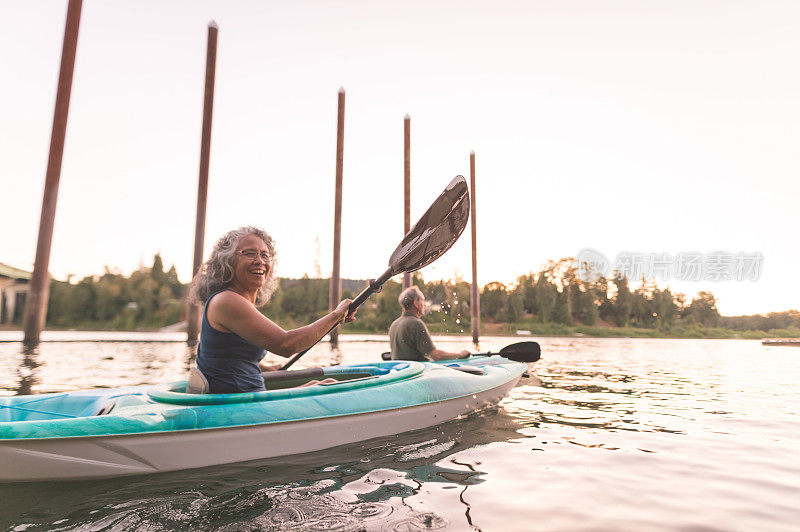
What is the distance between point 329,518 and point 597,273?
52297mm

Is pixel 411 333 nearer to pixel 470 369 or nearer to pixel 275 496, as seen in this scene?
pixel 470 369

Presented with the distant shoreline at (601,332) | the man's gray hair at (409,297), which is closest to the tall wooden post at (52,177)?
the man's gray hair at (409,297)

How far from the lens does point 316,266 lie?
178ft

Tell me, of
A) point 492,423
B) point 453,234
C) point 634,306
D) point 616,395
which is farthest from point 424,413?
point 634,306

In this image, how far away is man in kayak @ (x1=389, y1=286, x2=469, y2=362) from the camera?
4.86 m

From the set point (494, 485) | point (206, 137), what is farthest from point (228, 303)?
point (206, 137)

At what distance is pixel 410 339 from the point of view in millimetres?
4906

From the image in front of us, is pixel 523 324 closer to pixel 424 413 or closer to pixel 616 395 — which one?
pixel 616 395

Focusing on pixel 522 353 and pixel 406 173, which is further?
pixel 406 173

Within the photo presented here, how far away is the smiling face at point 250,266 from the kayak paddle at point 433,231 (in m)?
1.55

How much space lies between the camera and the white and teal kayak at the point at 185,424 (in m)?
2.27

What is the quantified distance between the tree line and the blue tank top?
35.1m

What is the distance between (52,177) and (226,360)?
9.46 metres

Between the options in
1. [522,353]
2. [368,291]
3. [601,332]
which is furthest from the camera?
[601,332]
